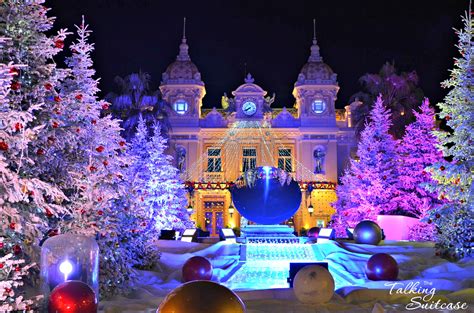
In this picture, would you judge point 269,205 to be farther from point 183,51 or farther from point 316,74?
point 183,51

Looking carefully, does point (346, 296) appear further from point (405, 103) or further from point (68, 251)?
point (405, 103)

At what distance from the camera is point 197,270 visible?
11867 millimetres

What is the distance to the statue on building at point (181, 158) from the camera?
3491cm

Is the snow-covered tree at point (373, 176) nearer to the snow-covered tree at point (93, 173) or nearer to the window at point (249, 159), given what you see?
the window at point (249, 159)

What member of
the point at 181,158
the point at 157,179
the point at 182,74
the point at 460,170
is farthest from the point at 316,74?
the point at 460,170

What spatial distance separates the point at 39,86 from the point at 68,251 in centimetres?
280

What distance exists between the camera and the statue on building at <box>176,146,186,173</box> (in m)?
34.9

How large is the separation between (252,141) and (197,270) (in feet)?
77.8

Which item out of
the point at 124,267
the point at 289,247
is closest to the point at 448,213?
the point at 289,247

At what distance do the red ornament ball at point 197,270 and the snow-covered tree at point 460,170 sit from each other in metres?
6.83

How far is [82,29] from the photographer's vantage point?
11398 mm

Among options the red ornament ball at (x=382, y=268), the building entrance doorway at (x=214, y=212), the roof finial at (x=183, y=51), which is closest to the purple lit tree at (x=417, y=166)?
the building entrance doorway at (x=214, y=212)

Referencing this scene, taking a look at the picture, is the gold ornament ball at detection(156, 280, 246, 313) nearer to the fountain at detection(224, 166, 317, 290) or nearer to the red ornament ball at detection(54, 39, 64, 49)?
the red ornament ball at detection(54, 39, 64, 49)

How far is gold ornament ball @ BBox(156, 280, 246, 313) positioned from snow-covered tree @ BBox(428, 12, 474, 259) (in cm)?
1011
